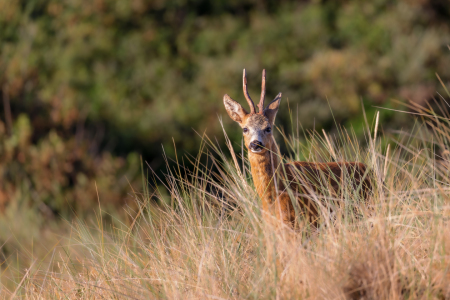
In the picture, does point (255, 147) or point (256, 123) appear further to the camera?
point (256, 123)

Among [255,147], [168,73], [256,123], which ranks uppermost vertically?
[256,123]

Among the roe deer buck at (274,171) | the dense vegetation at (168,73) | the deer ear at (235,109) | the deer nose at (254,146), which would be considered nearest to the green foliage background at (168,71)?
the dense vegetation at (168,73)

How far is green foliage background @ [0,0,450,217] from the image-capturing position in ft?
34.6

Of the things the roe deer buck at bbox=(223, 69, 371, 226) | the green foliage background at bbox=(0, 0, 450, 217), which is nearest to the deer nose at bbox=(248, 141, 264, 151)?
the roe deer buck at bbox=(223, 69, 371, 226)

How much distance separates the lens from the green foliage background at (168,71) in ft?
34.6

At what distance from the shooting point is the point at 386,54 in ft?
47.3

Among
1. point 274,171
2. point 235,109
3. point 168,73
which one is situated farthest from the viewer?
point 168,73

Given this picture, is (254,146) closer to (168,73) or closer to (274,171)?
(274,171)

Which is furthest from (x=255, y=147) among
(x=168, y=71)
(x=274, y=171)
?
(x=168, y=71)

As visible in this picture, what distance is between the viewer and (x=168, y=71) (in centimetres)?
1495

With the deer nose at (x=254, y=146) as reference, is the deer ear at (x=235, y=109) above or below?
above

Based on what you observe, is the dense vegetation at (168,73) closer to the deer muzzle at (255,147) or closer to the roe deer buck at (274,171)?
the roe deer buck at (274,171)

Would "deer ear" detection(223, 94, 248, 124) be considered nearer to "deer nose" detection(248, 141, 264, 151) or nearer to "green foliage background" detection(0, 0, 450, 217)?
"deer nose" detection(248, 141, 264, 151)

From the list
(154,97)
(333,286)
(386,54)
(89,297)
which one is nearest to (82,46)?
(154,97)
